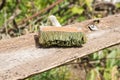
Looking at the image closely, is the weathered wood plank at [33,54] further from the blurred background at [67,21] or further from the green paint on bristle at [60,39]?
the blurred background at [67,21]

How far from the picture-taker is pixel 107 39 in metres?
1.45

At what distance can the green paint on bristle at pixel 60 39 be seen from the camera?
1.30m

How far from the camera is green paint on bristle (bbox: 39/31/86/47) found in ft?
4.27

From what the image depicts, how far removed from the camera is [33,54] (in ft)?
4.19

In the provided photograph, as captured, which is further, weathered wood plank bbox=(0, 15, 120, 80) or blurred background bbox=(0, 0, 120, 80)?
blurred background bbox=(0, 0, 120, 80)

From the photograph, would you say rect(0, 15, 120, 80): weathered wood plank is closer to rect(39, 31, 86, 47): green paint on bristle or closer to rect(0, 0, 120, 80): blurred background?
rect(39, 31, 86, 47): green paint on bristle

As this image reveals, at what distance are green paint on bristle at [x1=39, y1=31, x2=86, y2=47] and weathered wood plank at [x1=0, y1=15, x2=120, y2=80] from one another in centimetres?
2

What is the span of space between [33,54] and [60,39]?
0.13 meters

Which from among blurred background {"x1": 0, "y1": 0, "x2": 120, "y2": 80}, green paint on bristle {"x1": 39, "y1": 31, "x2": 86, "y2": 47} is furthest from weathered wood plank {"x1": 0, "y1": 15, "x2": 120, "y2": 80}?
blurred background {"x1": 0, "y1": 0, "x2": 120, "y2": 80}

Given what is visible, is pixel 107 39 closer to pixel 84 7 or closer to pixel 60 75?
pixel 60 75

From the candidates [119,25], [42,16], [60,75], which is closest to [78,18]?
[42,16]

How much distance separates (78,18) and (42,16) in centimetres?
39

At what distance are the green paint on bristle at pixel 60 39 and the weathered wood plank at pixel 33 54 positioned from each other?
22 millimetres

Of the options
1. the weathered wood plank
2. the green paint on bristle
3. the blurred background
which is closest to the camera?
the weathered wood plank
